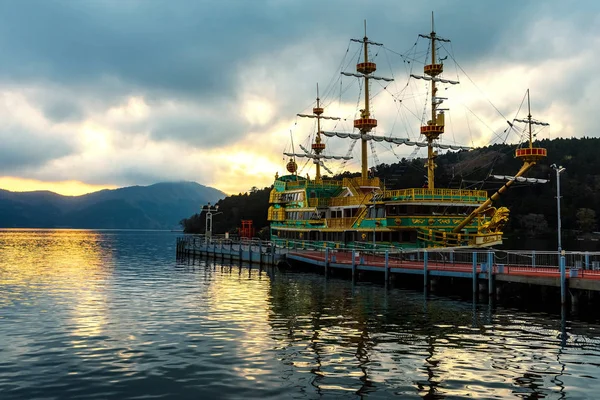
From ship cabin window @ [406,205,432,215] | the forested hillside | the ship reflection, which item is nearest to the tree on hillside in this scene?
the forested hillside

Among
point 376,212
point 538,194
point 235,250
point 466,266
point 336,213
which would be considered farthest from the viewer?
point 538,194

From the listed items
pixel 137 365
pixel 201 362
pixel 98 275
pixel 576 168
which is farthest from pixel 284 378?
pixel 576 168

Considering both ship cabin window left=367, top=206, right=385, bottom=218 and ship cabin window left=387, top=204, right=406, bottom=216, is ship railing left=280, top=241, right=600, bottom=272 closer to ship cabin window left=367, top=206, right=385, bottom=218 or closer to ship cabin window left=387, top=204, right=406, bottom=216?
ship cabin window left=367, top=206, right=385, bottom=218

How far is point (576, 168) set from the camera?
170750 mm

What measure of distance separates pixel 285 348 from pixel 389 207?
100 ft

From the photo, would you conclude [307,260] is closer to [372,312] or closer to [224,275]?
[224,275]

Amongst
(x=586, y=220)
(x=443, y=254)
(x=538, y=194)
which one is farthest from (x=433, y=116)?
(x=538, y=194)

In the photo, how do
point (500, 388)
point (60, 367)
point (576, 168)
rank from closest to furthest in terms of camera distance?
point (500, 388) → point (60, 367) → point (576, 168)

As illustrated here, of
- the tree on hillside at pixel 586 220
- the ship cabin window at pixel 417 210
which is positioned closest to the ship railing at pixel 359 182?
the ship cabin window at pixel 417 210

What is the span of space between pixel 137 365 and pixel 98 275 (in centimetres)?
3415

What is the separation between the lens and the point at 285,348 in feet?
62.0

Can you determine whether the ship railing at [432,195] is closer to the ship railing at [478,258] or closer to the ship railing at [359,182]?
the ship railing at [478,258]

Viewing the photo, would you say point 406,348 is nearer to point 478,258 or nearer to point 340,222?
point 478,258

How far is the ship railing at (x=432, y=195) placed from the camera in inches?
1843
